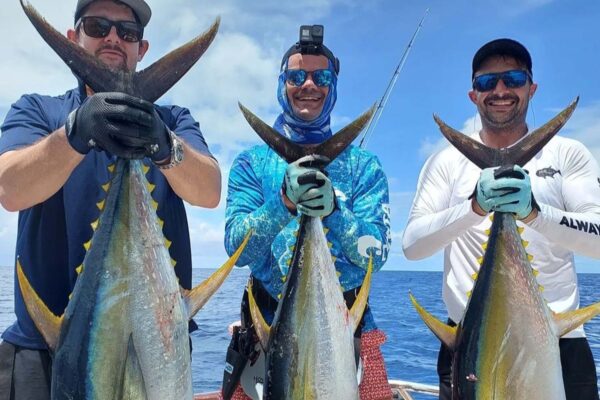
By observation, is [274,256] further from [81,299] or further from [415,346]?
[415,346]

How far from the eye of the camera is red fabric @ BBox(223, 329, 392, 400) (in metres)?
2.36

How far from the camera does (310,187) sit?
1980 millimetres

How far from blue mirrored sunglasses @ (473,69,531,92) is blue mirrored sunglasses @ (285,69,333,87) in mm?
727

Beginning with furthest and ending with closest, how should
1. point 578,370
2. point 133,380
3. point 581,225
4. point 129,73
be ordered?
point 578,370, point 581,225, point 129,73, point 133,380

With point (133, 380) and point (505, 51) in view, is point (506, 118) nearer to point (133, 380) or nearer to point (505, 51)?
point (505, 51)

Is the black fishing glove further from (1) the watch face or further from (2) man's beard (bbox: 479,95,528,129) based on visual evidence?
(2) man's beard (bbox: 479,95,528,129)

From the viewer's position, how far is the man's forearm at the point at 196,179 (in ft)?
6.55

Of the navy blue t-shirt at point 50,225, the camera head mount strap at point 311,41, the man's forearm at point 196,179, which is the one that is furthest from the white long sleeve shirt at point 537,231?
the navy blue t-shirt at point 50,225

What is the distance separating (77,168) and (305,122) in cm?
100

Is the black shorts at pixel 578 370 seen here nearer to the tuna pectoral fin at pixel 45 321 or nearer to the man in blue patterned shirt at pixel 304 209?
the man in blue patterned shirt at pixel 304 209

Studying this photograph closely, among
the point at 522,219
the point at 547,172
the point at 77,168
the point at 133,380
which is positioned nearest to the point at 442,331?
the point at 522,219

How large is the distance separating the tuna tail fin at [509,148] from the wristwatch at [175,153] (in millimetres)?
974

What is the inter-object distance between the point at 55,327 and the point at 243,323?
2.93 feet

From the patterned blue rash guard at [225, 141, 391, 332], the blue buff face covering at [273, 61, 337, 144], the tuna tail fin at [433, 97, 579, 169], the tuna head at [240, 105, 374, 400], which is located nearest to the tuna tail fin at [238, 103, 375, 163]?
the tuna head at [240, 105, 374, 400]
